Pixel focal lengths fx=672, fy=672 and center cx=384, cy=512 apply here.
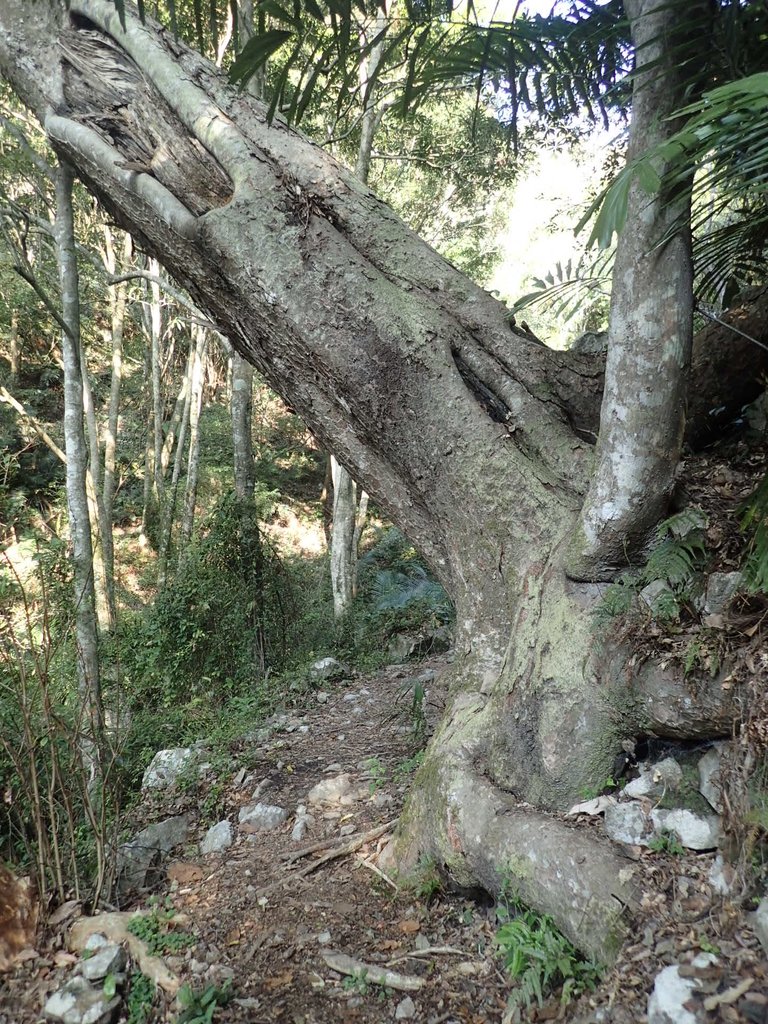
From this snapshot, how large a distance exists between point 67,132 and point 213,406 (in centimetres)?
1415

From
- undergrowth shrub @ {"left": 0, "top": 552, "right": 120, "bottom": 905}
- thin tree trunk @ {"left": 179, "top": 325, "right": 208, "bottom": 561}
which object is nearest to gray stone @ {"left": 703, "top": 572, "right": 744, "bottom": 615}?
undergrowth shrub @ {"left": 0, "top": 552, "right": 120, "bottom": 905}

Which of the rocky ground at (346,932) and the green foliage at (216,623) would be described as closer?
the rocky ground at (346,932)

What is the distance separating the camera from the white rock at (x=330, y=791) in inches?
139

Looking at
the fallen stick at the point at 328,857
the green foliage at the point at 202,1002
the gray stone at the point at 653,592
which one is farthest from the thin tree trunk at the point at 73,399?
the gray stone at the point at 653,592

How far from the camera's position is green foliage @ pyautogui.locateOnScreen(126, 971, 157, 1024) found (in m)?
2.22

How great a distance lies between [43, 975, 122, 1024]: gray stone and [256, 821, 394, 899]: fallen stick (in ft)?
2.21

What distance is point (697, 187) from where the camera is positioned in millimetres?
1793

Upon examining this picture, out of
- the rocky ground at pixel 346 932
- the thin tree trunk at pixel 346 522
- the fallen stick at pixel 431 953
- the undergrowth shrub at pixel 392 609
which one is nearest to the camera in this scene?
the rocky ground at pixel 346 932

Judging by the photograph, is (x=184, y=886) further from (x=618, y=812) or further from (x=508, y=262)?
(x=508, y=262)

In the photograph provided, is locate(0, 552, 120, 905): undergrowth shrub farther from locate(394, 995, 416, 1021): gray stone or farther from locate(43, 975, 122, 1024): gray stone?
locate(394, 995, 416, 1021): gray stone

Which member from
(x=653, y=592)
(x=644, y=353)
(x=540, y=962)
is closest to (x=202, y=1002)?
(x=540, y=962)

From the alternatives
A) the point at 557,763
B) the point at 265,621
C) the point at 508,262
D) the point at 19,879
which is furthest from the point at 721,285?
the point at 508,262

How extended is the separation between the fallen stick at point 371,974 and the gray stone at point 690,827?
3.14ft

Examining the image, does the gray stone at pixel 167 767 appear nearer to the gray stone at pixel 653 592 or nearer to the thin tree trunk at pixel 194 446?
the gray stone at pixel 653 592
